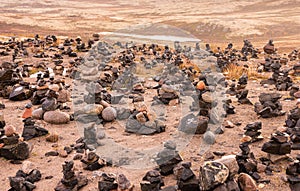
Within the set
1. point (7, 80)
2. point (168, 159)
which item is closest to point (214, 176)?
point (168, 159)

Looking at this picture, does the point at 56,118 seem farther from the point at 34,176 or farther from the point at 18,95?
the point at 34,176

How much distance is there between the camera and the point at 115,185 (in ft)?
23.0

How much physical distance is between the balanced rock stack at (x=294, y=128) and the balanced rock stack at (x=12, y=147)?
20.7ft

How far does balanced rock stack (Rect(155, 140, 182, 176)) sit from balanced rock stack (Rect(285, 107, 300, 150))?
287 cm

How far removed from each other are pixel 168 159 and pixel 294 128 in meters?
3.54

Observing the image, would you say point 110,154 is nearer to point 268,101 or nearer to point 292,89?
point 268,101

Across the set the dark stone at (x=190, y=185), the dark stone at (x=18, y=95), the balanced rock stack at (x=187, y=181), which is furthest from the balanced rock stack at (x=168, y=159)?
the dark stone at (x=18, y=95)

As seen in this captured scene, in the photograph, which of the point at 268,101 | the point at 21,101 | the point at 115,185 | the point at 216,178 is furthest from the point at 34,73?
the point at 216,178

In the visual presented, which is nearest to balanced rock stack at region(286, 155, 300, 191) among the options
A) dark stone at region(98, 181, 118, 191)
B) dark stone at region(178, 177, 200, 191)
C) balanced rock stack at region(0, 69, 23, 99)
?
dark stone at region(178, 177, 200, 191)

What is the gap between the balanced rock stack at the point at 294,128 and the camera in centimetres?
878

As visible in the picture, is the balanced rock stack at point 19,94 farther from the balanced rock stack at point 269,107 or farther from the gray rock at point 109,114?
the balanced rock stack at point 269,107

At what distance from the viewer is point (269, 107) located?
37.3 ft

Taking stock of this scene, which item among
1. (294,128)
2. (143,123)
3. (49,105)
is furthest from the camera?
(49,105)

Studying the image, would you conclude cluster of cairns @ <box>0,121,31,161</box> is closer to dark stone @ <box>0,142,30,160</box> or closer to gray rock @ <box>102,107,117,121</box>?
dark stone @ <box>0,142,30,160</box>
